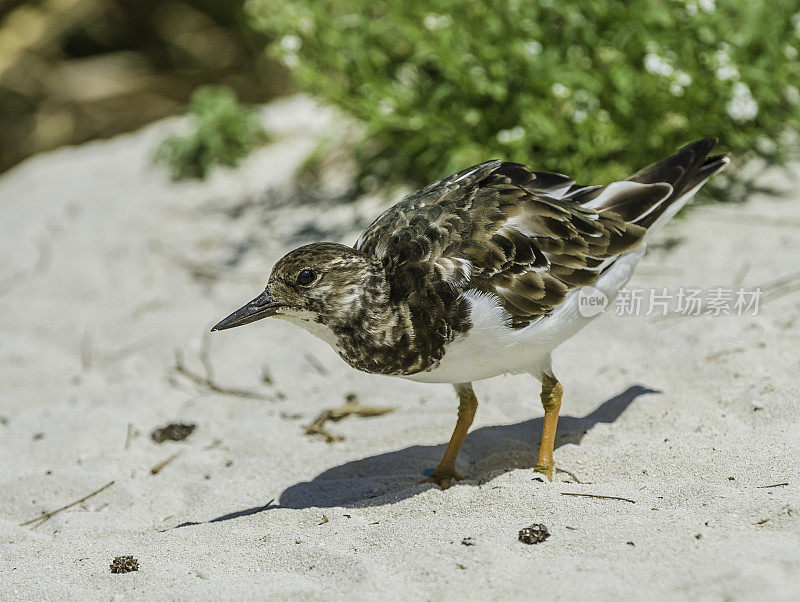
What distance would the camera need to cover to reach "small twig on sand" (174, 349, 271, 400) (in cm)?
548

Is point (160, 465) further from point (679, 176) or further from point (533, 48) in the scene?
point (533, 48)

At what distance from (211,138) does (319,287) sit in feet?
16.4

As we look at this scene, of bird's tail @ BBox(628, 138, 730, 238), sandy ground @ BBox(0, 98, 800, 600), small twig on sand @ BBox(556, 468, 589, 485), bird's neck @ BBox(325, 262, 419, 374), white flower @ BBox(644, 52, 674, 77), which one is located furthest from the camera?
white flower @ BBox(644, 52, 674, 77)

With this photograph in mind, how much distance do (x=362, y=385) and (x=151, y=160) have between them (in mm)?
4433

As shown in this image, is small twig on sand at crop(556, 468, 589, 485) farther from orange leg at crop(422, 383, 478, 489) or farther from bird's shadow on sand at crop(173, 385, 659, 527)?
orange leg at crop(422, 383, 478, 489)

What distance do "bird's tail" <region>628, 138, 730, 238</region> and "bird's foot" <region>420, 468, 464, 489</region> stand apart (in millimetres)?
1489

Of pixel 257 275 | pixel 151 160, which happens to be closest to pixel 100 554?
pixel 257 275

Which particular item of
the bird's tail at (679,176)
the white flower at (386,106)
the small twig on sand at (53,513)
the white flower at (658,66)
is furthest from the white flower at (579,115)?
the small twig on sand at (53,513)

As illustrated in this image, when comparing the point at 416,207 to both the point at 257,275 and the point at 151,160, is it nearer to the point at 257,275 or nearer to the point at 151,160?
the point at 257,275

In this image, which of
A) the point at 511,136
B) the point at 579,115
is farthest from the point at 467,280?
the point at 579,115

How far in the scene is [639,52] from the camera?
20.6ft

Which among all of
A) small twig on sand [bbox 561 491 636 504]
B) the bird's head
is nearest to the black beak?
the bird's head

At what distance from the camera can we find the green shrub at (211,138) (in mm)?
8250

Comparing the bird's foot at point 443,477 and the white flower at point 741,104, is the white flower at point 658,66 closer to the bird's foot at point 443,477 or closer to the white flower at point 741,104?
the white flower at point 741,104
